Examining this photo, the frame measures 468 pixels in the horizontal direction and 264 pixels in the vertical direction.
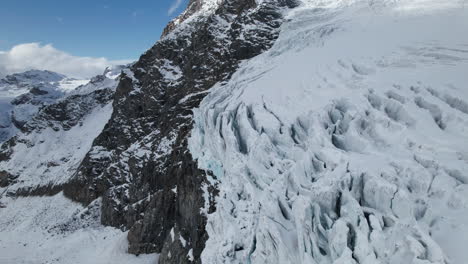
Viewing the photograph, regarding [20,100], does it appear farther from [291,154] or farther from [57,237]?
[291,154]

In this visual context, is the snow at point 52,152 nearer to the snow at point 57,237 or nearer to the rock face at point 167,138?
the snow at point 57,237

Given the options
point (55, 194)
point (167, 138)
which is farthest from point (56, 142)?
point (167, 138)

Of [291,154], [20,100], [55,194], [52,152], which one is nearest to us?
[291,154]

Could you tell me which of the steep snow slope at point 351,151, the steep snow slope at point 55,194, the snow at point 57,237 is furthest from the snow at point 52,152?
the steep snow slope at point 351,151

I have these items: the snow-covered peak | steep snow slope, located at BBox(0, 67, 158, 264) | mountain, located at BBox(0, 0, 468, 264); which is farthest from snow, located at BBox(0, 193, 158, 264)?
the snow-covered peak

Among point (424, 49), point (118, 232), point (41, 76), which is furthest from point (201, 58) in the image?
point (41, 76)

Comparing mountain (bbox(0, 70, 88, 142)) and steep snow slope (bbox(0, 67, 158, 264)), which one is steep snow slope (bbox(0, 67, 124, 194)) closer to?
Result: steep snow slope (bbox(0, 67, 158, 264))

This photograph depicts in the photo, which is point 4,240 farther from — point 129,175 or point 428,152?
point 428,152
